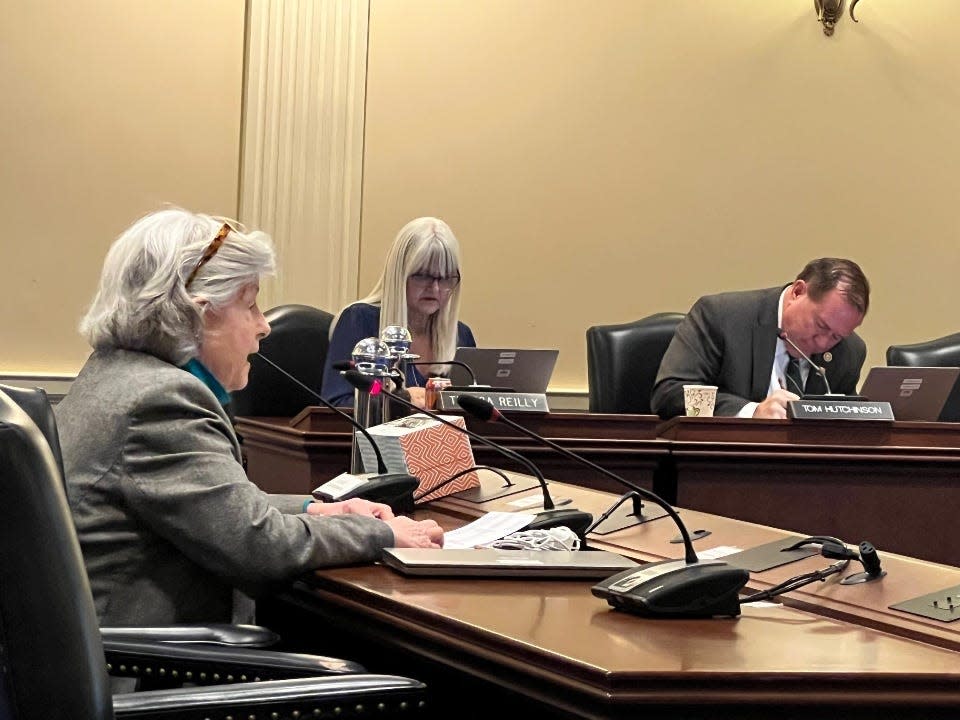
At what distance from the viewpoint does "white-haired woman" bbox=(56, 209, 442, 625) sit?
1978 mm

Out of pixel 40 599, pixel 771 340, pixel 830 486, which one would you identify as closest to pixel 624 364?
pixel 771 340

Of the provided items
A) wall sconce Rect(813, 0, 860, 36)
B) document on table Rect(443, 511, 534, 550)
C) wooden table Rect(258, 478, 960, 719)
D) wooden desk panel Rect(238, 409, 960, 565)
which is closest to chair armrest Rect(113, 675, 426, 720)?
wooden table Rect(258, 478, 960, 719)

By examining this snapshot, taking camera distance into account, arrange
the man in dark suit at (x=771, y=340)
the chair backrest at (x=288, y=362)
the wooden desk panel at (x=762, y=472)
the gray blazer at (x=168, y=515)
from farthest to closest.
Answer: the man in dark suit at (x=771, y=340), the chair backrest at (x=288, y=362), the wooden desk panel at (x=762, y=472), the gray blazer at (x=168, y=515)

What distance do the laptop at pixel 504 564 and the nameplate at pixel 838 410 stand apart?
1840mm

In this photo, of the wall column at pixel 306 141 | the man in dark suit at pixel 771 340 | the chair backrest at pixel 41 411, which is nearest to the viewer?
the chair backrest at pixel 41 411

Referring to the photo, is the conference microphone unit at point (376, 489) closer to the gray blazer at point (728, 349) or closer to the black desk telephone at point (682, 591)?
the black desk telephone at point (682, 591)

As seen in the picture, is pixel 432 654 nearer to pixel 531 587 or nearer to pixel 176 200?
pixel 531 587

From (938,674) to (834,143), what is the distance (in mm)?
4988

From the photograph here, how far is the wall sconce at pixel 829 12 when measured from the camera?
6.04m

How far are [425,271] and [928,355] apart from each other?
1.81 meters

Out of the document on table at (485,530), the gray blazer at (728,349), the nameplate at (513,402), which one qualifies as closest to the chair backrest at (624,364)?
the gray blazer at (728,349)

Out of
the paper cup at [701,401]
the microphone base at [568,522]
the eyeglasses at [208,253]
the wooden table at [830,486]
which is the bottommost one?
the wooden table at [830,486]

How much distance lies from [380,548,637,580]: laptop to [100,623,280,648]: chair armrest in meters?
0.21

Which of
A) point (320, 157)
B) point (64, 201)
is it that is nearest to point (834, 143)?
point (320, 157)
